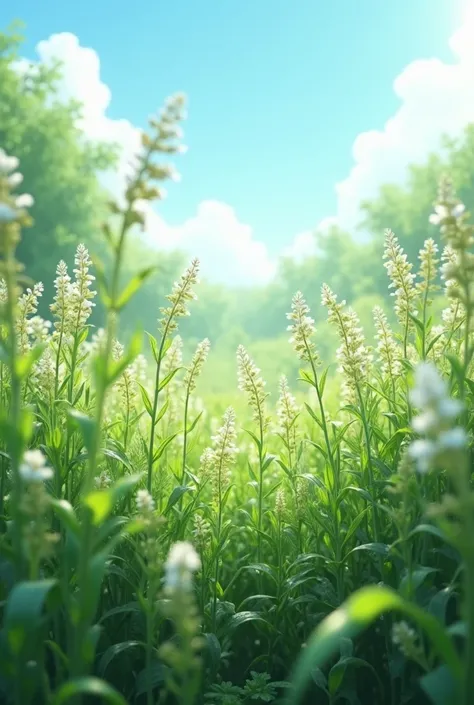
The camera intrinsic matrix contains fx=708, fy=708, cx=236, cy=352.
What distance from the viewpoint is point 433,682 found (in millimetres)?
1909

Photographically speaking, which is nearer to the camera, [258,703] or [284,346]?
[258,703]

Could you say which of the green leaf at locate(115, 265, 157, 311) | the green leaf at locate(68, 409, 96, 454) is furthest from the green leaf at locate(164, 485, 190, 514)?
the green leaf at locate(115, 265, 157, 311)

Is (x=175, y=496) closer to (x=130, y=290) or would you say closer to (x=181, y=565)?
(x=130, y=290)

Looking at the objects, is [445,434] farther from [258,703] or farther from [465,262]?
[258,703]

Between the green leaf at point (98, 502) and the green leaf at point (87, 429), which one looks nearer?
the green leaf at point (98, 502)

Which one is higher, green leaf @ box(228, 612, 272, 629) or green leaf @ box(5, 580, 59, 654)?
green leaf @ box(5, 580, 59, 654)

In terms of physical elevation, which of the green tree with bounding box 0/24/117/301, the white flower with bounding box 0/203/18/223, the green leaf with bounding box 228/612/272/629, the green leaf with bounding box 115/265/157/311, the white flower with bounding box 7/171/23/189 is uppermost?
the green tree with bounding box 0/24/117/301

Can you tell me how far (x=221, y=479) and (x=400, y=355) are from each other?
129 centimetres

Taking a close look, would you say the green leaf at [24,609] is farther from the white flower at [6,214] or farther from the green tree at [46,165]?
the green tree at [46,165]

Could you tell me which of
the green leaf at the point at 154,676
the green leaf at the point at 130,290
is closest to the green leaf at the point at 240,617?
the green leaf at the point at 154,676

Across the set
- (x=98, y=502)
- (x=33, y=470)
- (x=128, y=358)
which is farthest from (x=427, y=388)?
(x=33, y=470)

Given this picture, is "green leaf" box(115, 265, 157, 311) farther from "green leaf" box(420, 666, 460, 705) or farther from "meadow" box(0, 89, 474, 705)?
"green leaf" box(420, 666, 460, 705)

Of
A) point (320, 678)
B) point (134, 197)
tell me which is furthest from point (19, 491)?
point (320, 678)

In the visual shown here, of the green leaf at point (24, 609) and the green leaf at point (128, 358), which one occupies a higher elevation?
the green leaf at point (128, 358)
